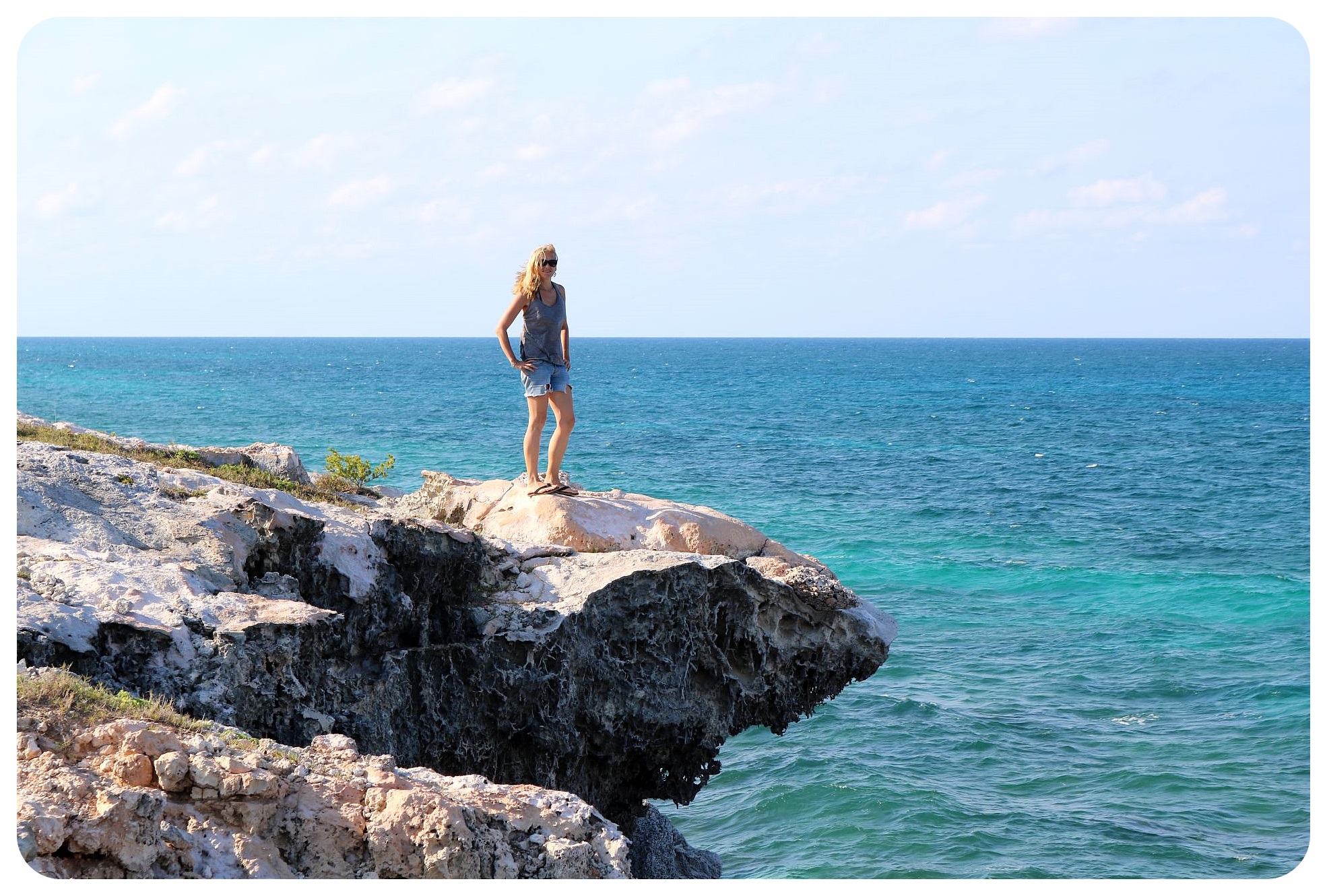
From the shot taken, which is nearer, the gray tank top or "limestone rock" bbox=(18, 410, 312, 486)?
the gray tank top

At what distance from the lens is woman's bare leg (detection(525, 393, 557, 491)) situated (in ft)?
35.2

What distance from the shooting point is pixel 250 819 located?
4918 mm

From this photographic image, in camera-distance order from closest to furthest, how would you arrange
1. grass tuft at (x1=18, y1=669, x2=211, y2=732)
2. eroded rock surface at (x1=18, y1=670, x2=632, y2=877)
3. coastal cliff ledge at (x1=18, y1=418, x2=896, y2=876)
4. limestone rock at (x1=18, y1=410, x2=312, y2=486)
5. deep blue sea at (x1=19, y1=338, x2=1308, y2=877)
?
eroded rock surface at (x1=18, y1=670, x2=632, y2=877) → grass tuft at (x1=18, y1=669, x2=211, y2=732) → coastal cliff ledge at (x1=18, y1=418, x2=896, y2=876) → limestone rock at (x1=18, y1=410, x2=312, y2=486) → deep blue sea at (x1=19, y1=338, x2=1308, y2=877)

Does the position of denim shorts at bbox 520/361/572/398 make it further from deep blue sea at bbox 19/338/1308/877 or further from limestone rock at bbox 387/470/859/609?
deep blue sea at bbox 19/338/1308/877

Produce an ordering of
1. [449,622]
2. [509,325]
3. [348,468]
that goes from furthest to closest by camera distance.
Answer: [348,468], [509,325], [449,622]

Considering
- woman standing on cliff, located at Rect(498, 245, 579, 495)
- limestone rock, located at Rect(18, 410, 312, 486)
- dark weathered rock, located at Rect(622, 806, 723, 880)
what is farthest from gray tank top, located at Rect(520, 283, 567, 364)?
dark weathered rock, located at Rect(622, 806, 723, 880)

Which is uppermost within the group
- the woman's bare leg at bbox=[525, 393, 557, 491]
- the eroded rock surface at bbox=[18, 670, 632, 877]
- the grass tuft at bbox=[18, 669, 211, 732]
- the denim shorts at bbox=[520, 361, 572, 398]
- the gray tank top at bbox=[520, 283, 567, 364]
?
the gray tank top at bbox=[520, 283, 567, 364]

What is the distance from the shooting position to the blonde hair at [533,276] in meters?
10.2

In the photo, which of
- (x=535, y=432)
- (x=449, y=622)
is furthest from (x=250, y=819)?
(x=535, y=432)

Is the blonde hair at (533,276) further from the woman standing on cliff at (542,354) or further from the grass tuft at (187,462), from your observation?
the grass tuft at (187,462)

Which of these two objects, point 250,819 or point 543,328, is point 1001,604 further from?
point 250,819

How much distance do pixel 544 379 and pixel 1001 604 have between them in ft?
54.8

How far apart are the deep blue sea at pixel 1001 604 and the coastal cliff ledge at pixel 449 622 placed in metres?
4.45

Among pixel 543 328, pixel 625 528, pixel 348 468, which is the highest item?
pixel 543 328
